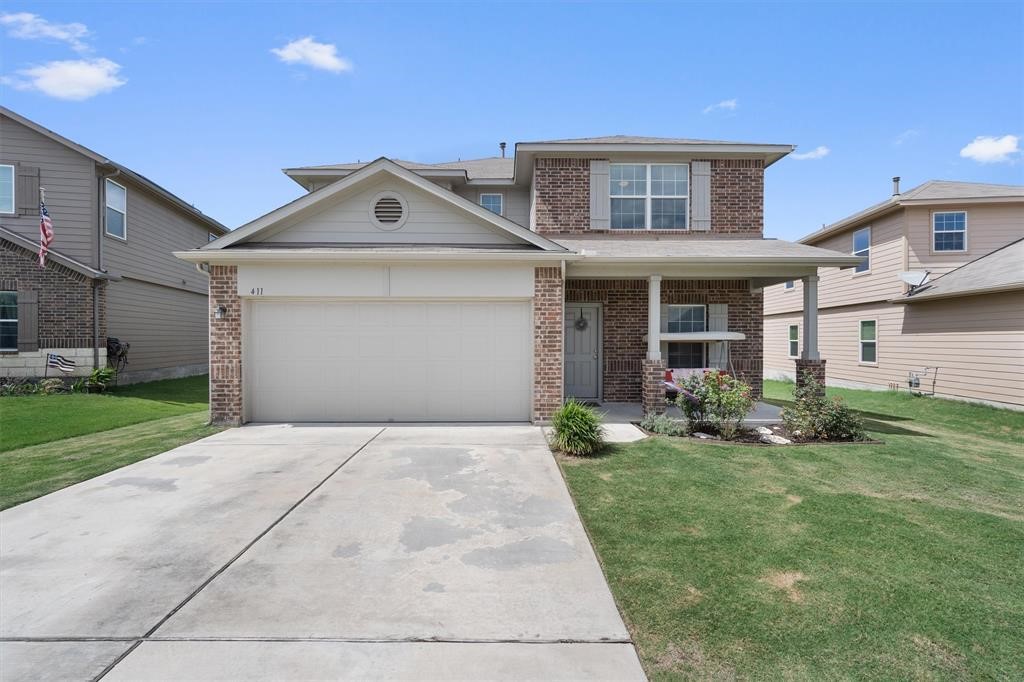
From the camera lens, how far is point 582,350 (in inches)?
451

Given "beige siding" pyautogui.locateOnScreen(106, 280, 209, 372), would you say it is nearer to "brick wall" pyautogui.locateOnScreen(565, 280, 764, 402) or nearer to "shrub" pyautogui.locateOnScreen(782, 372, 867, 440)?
"brick wall" pyautogui.locateOnScreen(565, 280, 764, 402)

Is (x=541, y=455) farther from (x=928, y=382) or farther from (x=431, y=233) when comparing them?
(x=928, y=382)

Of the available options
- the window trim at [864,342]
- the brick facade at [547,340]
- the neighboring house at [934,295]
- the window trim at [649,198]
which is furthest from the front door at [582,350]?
the window trim at [864,342]

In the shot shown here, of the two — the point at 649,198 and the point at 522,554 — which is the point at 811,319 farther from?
the point at 522,554

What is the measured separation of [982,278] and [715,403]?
935 cm

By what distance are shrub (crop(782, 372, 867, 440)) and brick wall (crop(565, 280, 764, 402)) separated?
10.4ft

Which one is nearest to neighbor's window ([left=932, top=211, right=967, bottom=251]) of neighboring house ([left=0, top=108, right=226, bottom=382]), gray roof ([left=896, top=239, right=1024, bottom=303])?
gray roof ([left=896, top=239, right=1024, bottom=303])

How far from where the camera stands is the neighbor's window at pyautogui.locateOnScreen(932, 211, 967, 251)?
46.7 ft

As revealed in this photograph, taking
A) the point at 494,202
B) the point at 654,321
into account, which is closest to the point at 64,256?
the point at 494,202

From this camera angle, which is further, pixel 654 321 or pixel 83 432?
pixel 654 321

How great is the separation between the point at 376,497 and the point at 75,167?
48.2 feet

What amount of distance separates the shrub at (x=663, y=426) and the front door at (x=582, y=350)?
113 inches

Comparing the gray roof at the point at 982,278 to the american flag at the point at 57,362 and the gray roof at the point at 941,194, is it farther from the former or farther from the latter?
the american flag at the point at 57,362

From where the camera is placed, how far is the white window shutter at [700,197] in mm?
11508
